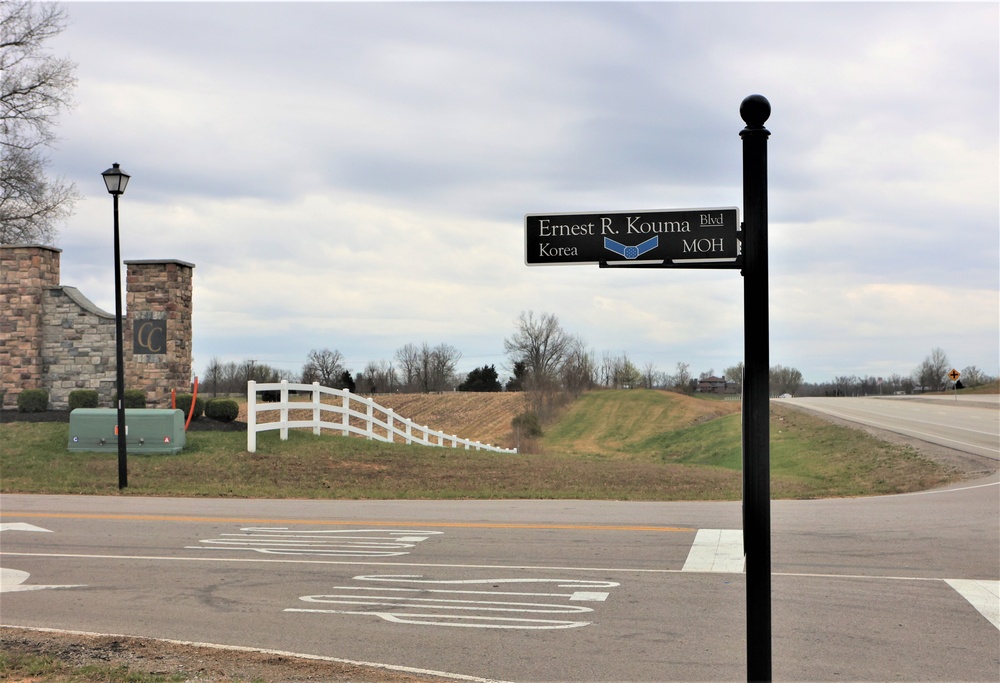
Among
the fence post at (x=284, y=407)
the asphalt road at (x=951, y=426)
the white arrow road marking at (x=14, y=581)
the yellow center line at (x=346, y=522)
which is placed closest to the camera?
the white arrow road marking at (x=14, y=581)

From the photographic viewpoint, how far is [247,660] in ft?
20.6

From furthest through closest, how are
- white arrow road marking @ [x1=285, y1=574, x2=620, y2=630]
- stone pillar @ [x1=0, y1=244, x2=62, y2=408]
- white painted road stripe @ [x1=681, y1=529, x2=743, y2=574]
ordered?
stone pillar @ [x1=0, y1=244, x2=62, y2=408], white painted road stripe @ [x1=681, y1=529, x2=743, y2=574], white arrow road marking @ [x1=285, y1=574, x2=620, y2=630]

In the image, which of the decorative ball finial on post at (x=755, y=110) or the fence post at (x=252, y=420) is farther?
the fence post at (x=252, y=420)

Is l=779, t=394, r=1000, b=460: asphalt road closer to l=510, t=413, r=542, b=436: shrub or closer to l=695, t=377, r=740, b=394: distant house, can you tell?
l=510, t=413, r=542, b=436: shrub

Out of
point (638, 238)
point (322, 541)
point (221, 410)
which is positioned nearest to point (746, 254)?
point (638, 238)

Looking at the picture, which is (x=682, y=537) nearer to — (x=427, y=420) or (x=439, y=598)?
(x=439, y=598)

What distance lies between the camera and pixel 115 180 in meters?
17.4

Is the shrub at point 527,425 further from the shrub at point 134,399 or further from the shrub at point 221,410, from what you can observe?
the shrub at point 134,399

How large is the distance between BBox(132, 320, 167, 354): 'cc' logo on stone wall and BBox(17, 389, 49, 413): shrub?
2.97 metres

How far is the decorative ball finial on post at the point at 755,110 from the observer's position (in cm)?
355

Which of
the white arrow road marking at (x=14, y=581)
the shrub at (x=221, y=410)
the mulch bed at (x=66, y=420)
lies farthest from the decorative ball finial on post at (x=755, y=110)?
the shrub at (x=221, y=410)

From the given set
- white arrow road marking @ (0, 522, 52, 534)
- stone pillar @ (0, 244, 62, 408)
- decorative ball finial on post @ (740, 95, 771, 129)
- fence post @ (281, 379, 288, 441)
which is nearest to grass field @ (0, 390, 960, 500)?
fence post @ (281, 379, 288, 441)

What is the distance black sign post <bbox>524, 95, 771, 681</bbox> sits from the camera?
138 inches

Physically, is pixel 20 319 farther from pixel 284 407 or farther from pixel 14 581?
pixel 14 581
